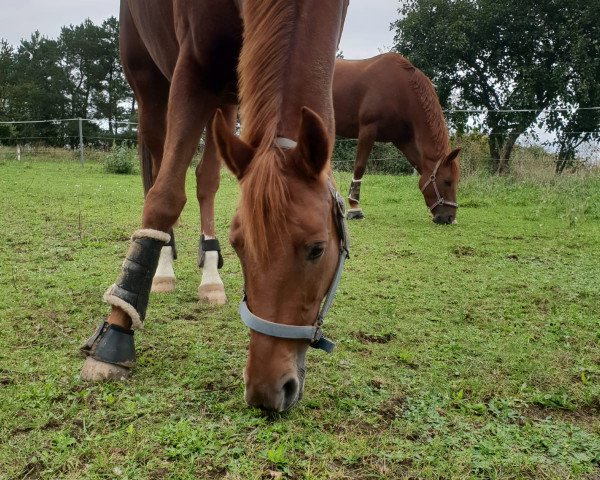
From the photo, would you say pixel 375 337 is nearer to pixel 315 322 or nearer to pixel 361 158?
pixel 315 322

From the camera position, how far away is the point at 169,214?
2.19m

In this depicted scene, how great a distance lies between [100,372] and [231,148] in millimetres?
1036

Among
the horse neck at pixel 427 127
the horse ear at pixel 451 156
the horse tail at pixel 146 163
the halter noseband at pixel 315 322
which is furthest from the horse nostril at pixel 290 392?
the horse neck at pixel 427 127

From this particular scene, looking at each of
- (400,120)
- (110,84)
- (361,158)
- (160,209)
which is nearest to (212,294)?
(160,209)

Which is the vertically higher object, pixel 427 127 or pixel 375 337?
pixel 427 127

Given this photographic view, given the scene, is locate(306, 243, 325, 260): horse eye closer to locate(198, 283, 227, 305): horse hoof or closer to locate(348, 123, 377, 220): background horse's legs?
locate(198, 283, 227, 305): horse hoof

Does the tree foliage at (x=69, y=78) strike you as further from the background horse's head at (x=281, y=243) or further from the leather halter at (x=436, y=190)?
the background horse's head at (x=281, y=243)

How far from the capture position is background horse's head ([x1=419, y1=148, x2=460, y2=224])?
21.3ft

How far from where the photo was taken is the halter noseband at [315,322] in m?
1.46

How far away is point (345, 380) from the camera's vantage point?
6.38ft

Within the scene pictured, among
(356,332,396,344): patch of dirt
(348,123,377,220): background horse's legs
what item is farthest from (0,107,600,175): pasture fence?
(356,332,396,344): patch of dirt

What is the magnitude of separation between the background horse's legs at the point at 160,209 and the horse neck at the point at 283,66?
0.49 m

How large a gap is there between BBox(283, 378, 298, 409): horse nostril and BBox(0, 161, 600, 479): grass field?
0.31ft

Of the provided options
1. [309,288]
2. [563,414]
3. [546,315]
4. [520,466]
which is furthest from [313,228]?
[546,315]
